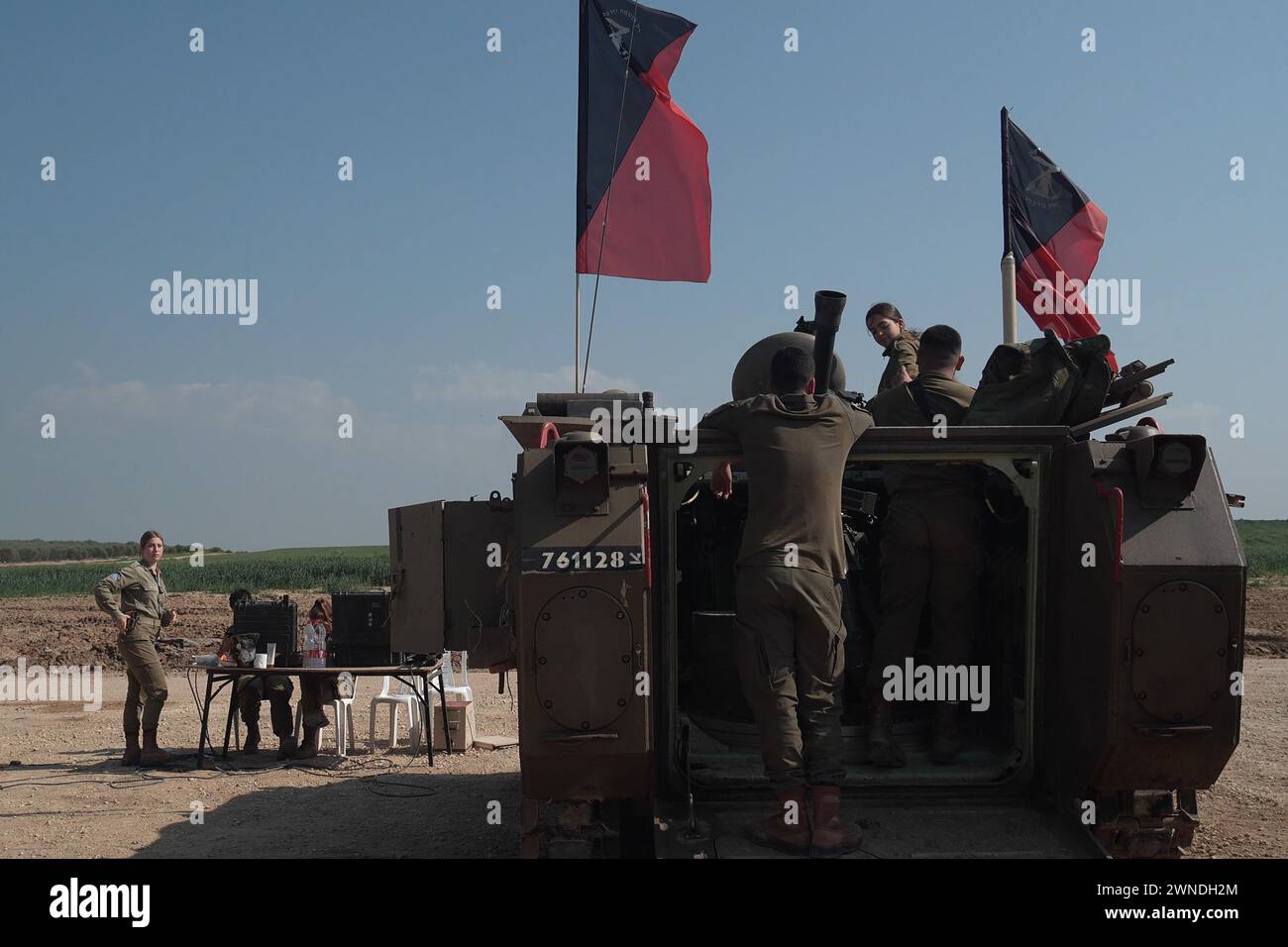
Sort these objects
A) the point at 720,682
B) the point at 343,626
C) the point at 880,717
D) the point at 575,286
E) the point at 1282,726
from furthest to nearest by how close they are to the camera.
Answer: the point at 1282,726
the point at 343,626
the point at 575,286
the point at 720,682
the point at 880,717

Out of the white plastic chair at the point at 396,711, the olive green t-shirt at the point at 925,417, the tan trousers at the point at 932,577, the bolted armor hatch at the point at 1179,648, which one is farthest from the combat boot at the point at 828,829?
the white plastic chair at the point at 396,711

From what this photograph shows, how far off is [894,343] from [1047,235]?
459 cm

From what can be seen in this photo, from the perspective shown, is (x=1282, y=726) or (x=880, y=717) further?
(x=1282, y=726)

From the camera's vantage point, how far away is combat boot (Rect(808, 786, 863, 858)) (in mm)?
4801

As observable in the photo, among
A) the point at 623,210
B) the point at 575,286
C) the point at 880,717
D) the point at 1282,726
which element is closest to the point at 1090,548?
the point at 880,717

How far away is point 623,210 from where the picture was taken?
913cm

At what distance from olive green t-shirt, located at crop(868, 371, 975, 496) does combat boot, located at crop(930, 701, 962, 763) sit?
3.48 feet

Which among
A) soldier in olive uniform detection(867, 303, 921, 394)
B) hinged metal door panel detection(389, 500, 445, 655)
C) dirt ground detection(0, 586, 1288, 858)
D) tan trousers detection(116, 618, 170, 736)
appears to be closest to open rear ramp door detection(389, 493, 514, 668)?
hinged metal door panel detection(389, 500, 445, 655)

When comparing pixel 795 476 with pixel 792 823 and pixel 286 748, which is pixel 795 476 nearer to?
pixel 792 823

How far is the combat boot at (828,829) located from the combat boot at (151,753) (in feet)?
24.5

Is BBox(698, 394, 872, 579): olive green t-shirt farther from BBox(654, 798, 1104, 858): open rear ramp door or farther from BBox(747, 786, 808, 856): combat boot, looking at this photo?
BBox(654, 798, 1104, 858): open rear ramp door

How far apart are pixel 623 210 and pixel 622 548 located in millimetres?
4865

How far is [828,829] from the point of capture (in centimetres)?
481
